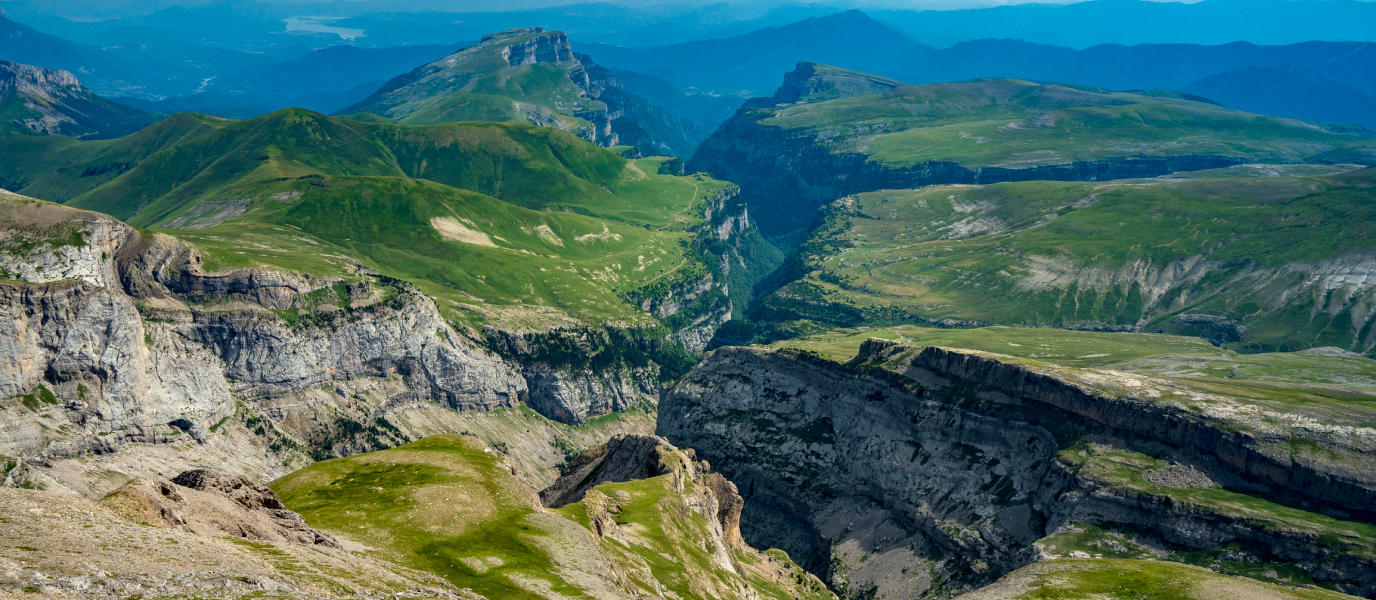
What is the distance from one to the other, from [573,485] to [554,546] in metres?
93.3

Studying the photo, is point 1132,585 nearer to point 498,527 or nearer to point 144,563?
point 498,527

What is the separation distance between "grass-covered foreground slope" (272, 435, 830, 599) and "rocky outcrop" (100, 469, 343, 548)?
886cm

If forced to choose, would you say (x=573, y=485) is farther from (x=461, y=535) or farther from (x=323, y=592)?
(x=323, y=592)

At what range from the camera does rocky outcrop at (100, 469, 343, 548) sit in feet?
241

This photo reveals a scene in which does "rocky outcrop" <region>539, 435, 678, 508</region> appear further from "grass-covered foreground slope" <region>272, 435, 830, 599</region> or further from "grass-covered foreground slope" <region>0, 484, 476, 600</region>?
"grass-covered foreground slope" <region>0, 484, 476, 600</region>

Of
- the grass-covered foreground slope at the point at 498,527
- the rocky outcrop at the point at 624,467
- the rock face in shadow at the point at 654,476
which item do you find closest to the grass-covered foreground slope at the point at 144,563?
the grass-covered foreground slope at the point at 498,527

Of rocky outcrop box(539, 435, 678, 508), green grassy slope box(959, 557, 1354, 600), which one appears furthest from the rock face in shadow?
green grassy slope box(959, 557, 1354, 600)

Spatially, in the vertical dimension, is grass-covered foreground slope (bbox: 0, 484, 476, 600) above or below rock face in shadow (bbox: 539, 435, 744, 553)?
above

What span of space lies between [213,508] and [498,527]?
34.9 metres

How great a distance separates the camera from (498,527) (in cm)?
10831

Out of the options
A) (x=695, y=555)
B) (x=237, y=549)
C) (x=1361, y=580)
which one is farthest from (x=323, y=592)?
(x=1361, y=580)

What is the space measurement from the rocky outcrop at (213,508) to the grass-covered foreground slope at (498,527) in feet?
29.1

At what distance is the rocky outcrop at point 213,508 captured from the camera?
241 ft

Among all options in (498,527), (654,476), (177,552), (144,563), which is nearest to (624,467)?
(654,476)
